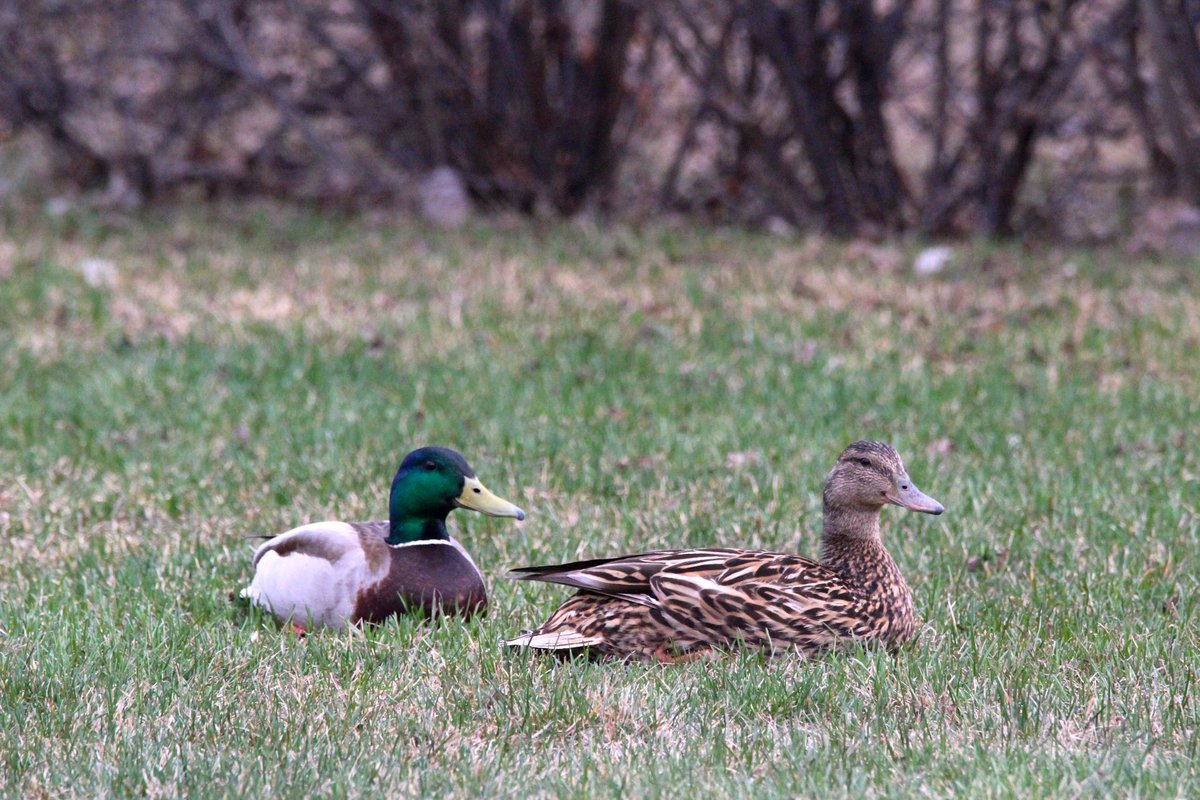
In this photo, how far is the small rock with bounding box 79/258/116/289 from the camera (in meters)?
9.67

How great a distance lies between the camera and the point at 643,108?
12.6 meters

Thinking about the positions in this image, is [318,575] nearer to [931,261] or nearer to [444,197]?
[931,261]

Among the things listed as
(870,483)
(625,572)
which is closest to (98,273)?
(625,572)

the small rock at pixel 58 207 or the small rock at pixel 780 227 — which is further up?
the small rock at pixel 58 207

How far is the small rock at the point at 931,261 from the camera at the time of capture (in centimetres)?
1016

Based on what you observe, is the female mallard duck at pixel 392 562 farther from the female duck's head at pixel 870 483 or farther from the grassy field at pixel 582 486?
the female duck's head at pixel 870 483

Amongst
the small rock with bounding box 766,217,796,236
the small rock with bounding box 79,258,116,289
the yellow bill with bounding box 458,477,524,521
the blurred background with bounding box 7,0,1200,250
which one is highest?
the blurred background with bounding box 7,0,1200,250

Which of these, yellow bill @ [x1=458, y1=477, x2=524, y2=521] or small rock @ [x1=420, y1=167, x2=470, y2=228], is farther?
small rock @ [x1=420, y1=167, x2=470, y2=228]

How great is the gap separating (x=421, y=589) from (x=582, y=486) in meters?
1.59

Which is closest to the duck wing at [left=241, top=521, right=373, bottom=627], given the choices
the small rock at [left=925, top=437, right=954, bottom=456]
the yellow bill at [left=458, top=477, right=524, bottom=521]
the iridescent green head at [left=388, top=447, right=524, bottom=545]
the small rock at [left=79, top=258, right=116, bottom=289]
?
the iridescent green head at [left=388, top=447, right=524, bottom=545]

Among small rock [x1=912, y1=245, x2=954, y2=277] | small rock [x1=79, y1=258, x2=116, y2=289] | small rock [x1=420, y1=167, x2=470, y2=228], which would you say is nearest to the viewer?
small rock [x1=79, y1=258, x2=116, y2=289]

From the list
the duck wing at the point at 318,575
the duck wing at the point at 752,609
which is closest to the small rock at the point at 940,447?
the duck wing at the point at 752,609

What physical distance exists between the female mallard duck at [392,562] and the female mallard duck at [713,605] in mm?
306

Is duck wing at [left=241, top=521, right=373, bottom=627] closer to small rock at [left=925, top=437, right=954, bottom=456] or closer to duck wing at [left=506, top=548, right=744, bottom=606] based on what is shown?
duck wing at [left=506, top=548, right=744, bottom=606]
